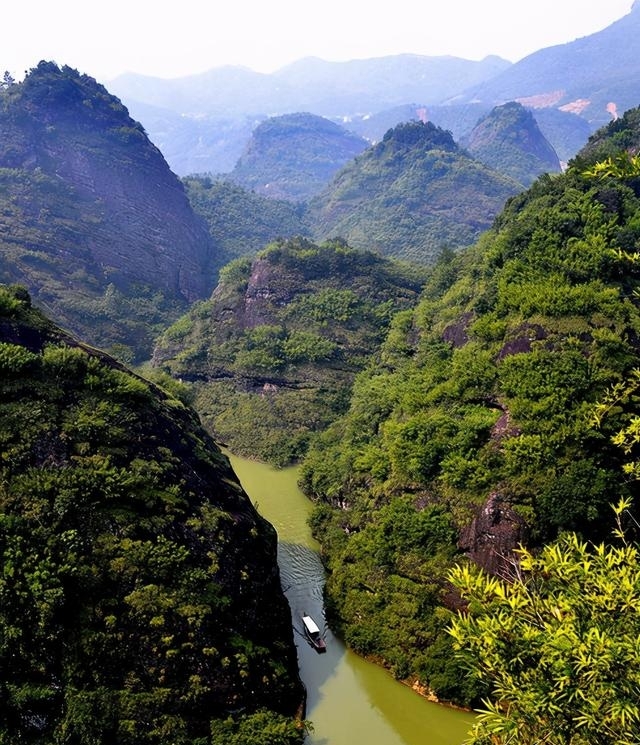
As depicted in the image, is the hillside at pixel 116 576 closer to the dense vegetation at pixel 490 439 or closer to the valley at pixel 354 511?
the valley at pixel 354 511

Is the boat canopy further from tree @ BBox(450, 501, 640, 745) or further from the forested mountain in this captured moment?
the forested mountain

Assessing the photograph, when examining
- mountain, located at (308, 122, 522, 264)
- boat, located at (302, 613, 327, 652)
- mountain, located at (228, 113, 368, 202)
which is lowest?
boat, located at (302, 613, 327, 652)

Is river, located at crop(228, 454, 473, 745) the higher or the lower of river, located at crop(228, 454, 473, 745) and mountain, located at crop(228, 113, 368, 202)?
the lower

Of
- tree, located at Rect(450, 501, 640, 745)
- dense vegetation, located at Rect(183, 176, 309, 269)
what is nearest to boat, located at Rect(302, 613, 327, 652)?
tree, located at Rect(450, 501, 640, 745)

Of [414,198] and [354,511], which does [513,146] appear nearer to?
[414,198]

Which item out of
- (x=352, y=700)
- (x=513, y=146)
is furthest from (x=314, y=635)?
(x=513, y=146)

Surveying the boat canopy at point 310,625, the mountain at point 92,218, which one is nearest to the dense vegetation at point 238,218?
the mountain at point 92,218

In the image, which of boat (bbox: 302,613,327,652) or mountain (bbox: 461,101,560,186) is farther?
mountain (bbox: 461,101,560,186)
